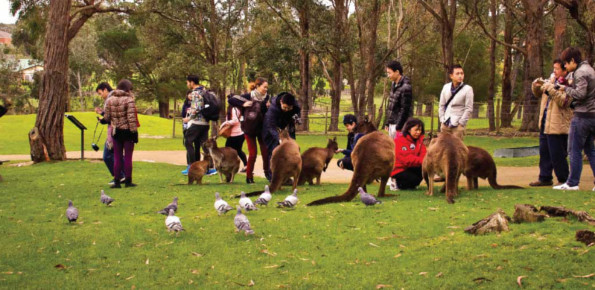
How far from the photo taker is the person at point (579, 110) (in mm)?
9068

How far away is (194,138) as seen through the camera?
516 inches

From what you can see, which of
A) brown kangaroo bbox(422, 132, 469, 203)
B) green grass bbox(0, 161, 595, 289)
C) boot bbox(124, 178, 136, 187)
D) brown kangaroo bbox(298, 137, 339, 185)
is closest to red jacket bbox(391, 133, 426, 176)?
green grass bbox(0, 161, 595, 289)

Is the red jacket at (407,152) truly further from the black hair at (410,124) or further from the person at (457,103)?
the person at (457,103)

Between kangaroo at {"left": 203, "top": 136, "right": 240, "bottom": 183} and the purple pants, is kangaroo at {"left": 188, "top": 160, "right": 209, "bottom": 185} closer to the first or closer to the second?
kangaroo at {"left": 203, "top": 136, "right": 240, "bottom": 183}

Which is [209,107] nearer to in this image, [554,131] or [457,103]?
[457,103]

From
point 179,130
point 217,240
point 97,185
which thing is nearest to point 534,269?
point 217,240

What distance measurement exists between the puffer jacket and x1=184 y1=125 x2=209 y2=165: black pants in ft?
6.49

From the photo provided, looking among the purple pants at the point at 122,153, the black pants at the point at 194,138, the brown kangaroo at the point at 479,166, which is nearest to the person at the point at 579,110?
the brown kangaroo at the point at 479,166

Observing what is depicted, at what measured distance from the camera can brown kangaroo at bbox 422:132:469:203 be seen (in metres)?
8.30

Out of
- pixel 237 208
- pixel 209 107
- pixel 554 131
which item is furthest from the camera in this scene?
pixel 209 107

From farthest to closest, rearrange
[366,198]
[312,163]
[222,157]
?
[222,157] < [312,163] < [366,198]

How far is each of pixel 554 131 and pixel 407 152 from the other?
2.51 m

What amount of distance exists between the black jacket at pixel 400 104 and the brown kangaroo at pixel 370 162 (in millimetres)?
975

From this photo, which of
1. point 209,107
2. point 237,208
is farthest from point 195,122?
point 237,208
